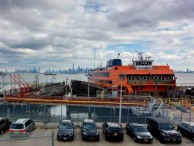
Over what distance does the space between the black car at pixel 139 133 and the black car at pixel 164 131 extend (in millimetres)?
1144

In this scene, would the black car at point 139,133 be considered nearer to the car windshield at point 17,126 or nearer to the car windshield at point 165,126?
the car windshield at point 165,126

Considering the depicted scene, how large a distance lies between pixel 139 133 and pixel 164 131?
2.27 metres

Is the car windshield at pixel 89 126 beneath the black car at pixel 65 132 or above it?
above

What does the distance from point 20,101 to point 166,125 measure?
26758 millimetres

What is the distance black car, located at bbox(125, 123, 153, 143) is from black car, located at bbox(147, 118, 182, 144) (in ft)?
3.75

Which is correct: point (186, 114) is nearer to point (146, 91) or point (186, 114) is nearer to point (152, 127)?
point (152, 127)

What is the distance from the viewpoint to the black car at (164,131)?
50.3 feet

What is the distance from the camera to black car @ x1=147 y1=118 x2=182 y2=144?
15344 mm

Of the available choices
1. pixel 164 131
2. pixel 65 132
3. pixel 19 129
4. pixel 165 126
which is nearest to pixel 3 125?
pixel 19 129

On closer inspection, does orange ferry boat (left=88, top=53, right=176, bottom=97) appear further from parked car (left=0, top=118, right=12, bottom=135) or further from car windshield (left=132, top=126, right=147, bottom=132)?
parked car (left=0, top=118, right=12, bottom=135)

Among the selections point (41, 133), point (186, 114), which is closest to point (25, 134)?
point (41, 133)

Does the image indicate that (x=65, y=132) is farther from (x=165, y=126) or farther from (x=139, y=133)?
(x=165, y=126)

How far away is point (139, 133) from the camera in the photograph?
52.0 feet

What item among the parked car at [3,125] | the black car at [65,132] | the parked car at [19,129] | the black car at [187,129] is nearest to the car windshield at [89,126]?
the black car at [65,132]
